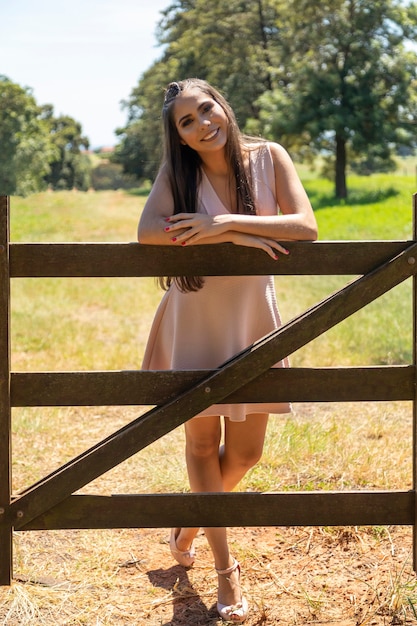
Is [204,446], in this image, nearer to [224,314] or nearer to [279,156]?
[224,314]

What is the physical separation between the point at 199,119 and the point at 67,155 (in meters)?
78.6

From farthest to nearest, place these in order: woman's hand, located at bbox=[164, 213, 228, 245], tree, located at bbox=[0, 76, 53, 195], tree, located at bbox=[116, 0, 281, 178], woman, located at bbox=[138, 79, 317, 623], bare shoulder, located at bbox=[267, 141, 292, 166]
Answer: tree, located at bbox=[0, 76, 53, 195]
tree, located at bbox=[116, 0, 281, 178]
bare shoulder, located at bbox=[267, 141, 292, 166]
woman, located at bbox=[138, 79, 317, 623]
woman's hand, located at bbox=[164, 213, 228, 245]

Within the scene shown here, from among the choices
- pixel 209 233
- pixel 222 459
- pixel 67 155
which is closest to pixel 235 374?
pixel 209 233

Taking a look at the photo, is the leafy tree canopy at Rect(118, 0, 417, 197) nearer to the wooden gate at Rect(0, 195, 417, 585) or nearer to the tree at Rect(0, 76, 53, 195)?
the tree at Rect(0, 76, 53, 195)

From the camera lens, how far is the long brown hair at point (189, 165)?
331 cm

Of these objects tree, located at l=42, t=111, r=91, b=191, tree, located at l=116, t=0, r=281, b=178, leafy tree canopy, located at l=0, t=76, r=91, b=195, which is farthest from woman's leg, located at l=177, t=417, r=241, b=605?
tree, located at l=42, t=111, r=91, b=191

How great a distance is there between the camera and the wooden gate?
3.09 metres

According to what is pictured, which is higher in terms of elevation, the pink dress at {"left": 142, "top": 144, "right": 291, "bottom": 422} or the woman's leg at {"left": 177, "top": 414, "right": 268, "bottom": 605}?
the pink dress at {"left": 142, "top": 144, "right": 291, "bottom": 422}

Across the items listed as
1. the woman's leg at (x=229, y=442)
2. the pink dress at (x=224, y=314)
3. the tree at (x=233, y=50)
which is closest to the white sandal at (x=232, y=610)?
the woman's leg at (x=229, y=442)

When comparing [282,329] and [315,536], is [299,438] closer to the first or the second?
[315,536]

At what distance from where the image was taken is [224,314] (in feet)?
11.3

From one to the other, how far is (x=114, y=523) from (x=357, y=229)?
21973 mm

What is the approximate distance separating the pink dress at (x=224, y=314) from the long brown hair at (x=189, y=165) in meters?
0.05

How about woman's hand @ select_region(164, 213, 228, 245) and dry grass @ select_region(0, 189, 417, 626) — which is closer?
woman's hand @ select_region(164, 213, 228, 245)
